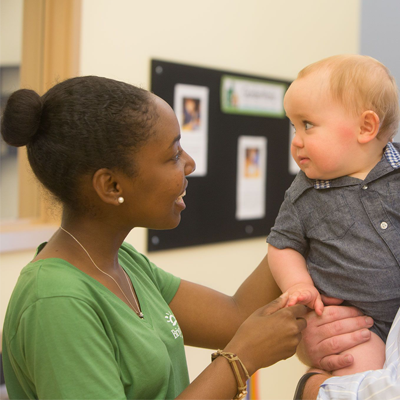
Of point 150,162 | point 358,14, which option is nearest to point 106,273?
point 150,162

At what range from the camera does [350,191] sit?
128 cm

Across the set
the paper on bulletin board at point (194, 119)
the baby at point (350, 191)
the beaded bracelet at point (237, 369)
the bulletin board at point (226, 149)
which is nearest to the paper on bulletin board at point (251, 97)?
the bulletin board at point (226, 149)

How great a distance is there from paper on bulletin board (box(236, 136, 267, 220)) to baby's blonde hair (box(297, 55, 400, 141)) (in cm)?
191

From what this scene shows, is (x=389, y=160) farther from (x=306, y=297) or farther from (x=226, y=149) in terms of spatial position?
(x=226, y=149)

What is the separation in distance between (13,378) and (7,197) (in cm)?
144

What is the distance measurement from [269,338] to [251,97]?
223cm

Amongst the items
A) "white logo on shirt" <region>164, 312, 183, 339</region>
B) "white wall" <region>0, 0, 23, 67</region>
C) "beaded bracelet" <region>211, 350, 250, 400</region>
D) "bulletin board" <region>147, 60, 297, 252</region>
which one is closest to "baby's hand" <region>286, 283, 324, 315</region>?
"beaded bracelet" <region>211, 350, 250, 400</region>

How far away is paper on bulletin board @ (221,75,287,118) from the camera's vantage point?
10.1ft

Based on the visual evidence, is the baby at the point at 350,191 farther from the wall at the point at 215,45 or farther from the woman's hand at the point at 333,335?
the wall at the point at 215,45

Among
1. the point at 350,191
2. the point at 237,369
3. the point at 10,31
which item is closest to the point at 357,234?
the point at 350,191

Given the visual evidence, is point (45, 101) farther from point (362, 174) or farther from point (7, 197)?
point (7, 197)

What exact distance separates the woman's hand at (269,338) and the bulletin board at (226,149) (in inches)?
62.1

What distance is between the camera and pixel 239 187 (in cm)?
318

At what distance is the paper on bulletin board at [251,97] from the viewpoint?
10.1 ft
